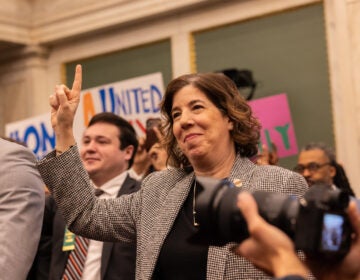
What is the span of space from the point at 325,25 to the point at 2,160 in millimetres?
3669

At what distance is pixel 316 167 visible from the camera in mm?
4492

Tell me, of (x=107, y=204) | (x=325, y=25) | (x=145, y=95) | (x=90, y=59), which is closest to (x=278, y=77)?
(x=325, y=25)

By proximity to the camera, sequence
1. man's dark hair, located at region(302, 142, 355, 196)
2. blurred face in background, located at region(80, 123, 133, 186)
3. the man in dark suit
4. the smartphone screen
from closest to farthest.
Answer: the smartphone screen → the man in dark suit → blurred face in background, located at region(80, 123, 133, 186) → man's dark hair, located at region(302, 142, 355, 196)

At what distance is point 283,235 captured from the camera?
1300mm

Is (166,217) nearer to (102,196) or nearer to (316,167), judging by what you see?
(102,196)

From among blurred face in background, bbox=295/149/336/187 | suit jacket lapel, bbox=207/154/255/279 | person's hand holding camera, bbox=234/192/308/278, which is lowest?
suit jacket lapel, bbox=207/154/255/279

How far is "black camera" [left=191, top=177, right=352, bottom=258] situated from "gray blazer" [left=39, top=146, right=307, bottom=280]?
947mm

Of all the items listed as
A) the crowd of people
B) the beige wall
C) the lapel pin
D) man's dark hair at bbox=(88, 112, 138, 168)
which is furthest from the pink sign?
the lapel pin

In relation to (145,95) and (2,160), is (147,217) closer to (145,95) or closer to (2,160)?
(2,160)

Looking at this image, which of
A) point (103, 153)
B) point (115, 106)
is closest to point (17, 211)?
point (103, 153)

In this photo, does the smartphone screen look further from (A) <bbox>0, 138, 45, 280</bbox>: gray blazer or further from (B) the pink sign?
(B) the pink sign

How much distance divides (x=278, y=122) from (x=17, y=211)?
3.04 metres

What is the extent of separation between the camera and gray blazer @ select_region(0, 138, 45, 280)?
2436 mm

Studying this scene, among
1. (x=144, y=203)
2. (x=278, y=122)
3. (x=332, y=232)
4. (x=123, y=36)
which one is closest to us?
(x=332, y=232)
